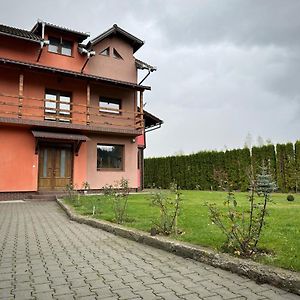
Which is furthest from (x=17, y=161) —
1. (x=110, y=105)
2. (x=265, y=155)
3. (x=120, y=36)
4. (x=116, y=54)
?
(x=265, y=155)

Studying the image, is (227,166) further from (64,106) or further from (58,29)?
(58,29)

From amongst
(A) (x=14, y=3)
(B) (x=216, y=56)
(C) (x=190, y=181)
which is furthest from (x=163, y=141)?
(A) (x=14, y=3)

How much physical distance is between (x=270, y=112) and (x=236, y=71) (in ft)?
15.4

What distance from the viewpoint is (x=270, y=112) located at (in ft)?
73.2

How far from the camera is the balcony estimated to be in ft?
50.0

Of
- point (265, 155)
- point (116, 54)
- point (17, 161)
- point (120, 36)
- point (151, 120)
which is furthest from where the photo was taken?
point (151, 120)

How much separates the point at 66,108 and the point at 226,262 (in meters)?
15.1

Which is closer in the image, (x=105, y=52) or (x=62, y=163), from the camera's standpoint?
(x=62, y=163)

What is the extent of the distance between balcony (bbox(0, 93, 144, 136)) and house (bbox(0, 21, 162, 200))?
4 cm

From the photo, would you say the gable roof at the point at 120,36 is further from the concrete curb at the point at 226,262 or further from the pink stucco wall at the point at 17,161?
the concrete curb at the point at 226,262

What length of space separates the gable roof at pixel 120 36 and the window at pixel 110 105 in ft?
10.8

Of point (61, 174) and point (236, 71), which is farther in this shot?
point (236, 71)

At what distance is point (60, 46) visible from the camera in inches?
712

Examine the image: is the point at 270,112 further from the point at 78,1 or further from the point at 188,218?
the point at 188,218
